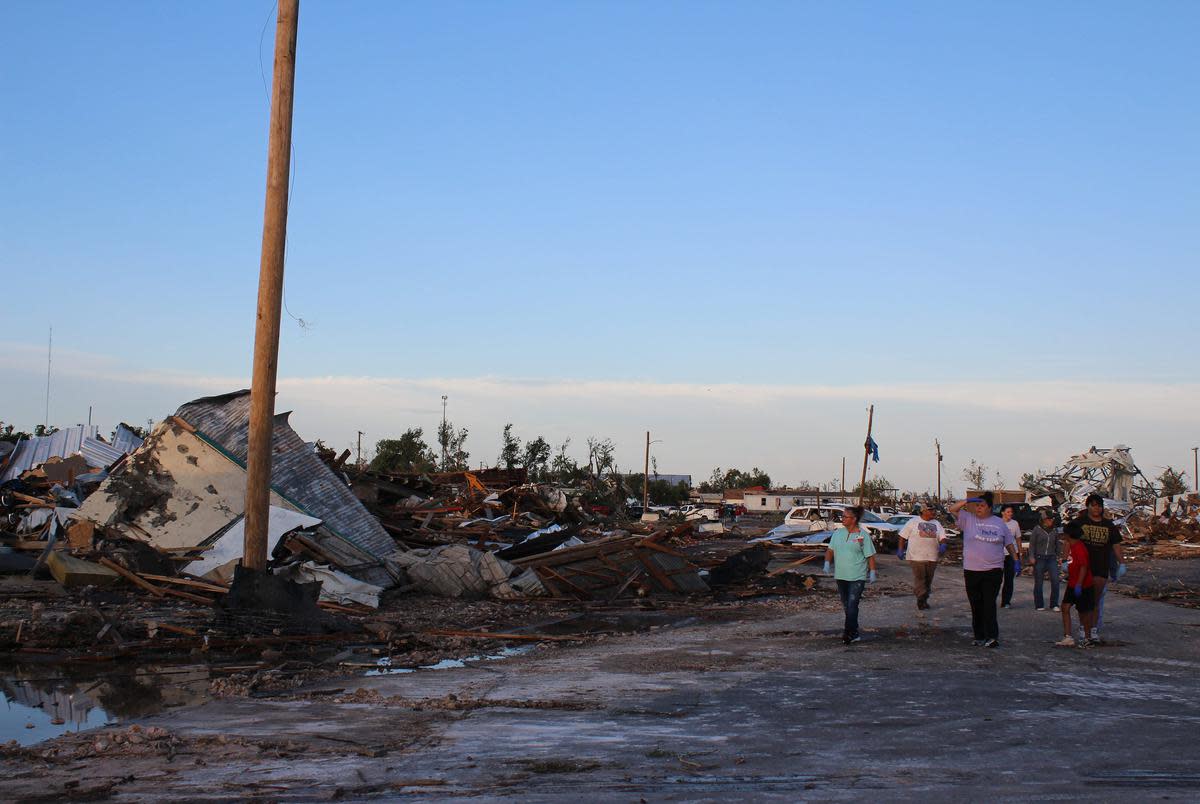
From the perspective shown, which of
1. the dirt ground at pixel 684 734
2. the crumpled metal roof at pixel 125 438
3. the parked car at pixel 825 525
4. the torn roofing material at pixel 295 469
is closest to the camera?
the dirt ground at pixel 684 734

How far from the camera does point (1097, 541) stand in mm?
12375

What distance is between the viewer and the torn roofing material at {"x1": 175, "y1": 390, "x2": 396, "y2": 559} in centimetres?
2025

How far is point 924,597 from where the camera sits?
1745 centimetres

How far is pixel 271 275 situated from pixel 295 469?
9.87 m

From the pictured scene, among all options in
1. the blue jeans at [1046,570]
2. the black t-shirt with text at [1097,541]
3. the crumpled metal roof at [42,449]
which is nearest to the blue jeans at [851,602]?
the black t-shirt with text at [1097,541]

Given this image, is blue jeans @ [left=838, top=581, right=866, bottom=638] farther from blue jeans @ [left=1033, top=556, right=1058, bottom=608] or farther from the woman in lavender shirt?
blue jeans @ [left=1033, top=556, right=1058, bottom=608]

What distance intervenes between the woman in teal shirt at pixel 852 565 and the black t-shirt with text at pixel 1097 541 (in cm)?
239

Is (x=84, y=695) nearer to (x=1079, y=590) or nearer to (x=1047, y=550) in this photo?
(x=1079, y=590)

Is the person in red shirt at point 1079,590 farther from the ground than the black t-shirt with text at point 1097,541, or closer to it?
closer to it

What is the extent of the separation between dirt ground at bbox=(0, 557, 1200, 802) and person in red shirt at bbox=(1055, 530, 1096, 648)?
0.58 m

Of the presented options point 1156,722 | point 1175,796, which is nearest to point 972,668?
point 1156,722

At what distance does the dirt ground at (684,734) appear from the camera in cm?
565

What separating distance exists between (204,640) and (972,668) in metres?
7.90

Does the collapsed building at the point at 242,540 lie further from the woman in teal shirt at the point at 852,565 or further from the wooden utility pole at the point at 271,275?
the woman in teal shirt at the point at 852,565
